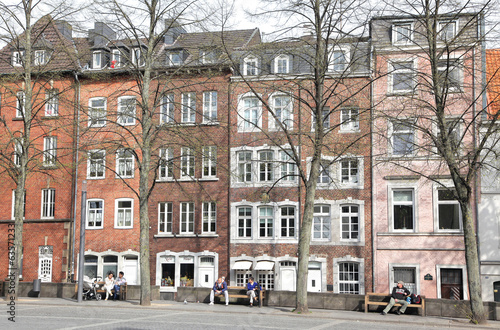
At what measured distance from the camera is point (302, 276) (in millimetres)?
23109

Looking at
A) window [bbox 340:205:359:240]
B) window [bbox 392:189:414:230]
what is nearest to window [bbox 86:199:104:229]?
window [bbox 340:205:359:240]

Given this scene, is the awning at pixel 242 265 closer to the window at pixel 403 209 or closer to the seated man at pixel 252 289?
the seated man at pixel 252 289

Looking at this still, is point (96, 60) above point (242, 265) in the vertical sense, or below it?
above

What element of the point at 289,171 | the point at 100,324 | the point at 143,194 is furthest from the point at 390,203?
the point at 100,324

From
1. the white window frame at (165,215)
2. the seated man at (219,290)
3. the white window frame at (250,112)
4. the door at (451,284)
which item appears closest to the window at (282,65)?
the white window frame at (250,112)

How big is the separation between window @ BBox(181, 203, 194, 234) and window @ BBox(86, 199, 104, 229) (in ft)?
16.4

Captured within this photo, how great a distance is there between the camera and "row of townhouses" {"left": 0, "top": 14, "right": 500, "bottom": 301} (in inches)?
1205

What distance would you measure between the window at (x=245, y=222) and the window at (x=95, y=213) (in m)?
8.41

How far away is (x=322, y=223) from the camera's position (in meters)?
33.2

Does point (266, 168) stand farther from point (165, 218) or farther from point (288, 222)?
point (165, 218)

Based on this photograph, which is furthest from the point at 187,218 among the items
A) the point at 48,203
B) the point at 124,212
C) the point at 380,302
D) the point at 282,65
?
the point at 380,302

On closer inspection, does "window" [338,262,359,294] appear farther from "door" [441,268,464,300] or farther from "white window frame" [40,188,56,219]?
"white window frame" [40,188,56,219]

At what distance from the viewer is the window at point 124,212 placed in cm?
3606

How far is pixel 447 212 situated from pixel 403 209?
2177 millimetres
